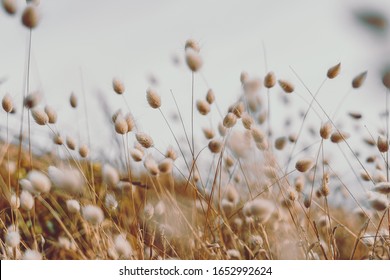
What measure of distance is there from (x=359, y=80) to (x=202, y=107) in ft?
0.84

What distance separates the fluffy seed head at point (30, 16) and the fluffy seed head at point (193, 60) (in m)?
0.23

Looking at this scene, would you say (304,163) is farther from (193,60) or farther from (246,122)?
(193,60)

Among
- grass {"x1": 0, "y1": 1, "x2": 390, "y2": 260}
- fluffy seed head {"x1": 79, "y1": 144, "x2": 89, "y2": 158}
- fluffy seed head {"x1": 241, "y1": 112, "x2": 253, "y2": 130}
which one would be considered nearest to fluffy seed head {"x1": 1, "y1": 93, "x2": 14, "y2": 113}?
grass {"x1": 0, "y1": 1, "x2": 390, "y2": 260}

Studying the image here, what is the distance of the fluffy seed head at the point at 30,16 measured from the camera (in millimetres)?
709

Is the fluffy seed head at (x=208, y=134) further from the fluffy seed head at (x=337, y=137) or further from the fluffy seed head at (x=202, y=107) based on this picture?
the fluffy seed head at (x=337, y=137)

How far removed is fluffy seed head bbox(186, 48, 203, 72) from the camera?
2.42 ft

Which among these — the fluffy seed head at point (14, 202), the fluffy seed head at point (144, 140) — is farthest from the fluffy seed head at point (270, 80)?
the fluffy seed head at point (14, 202)

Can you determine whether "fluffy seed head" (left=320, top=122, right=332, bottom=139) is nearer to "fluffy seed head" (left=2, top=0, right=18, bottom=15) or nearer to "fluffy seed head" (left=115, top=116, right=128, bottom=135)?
"fluffy seed head" (left=115, top=116, right=128, bottom=135)

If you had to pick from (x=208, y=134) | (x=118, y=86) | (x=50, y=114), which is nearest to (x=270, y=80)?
(x=208, y=134)

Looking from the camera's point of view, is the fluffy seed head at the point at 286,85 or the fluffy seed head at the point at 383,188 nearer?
the fluffy seed head at the point at 383,188

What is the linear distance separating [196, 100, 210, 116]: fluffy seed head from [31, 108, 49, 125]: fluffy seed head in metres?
0.24

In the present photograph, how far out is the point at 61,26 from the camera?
3.26 feet

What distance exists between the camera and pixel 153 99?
0.77 metres

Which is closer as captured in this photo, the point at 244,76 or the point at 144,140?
the point at 144,140
